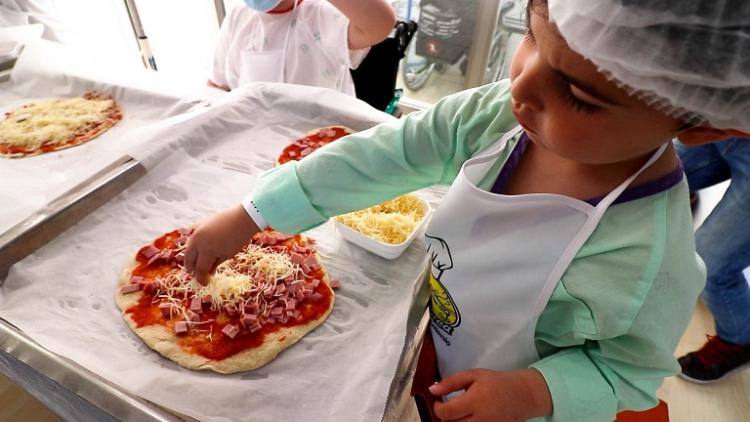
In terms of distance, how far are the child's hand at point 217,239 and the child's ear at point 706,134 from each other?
68 centimetres

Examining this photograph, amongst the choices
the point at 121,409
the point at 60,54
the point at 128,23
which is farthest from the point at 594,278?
the point at 128,23

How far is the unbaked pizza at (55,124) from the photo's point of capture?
1460mm

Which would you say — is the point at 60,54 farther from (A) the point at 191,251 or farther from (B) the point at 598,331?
(B) the point at 598,331

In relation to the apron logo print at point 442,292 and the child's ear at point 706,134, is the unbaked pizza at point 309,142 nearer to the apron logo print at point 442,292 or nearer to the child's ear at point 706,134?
the apron logo print at point 442,292

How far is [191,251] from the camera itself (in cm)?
79

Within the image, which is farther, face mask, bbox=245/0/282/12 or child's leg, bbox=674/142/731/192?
face mask, bbox=245/0/282/12

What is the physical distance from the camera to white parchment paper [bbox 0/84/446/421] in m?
0.83

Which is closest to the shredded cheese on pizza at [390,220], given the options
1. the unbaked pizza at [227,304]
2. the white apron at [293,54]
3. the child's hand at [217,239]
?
the unbaked pizza at [227,304]

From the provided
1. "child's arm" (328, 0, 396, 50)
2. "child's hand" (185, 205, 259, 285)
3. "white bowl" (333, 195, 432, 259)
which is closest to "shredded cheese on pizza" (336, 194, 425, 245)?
"white bowl" (333, 195, 432, 259)

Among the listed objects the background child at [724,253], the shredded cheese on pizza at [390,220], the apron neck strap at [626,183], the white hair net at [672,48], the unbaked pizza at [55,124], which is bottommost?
the background child at [724,253]

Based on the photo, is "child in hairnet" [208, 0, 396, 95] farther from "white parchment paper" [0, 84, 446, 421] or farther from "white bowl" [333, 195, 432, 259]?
"white bowl" [333, 195, 432, 259]

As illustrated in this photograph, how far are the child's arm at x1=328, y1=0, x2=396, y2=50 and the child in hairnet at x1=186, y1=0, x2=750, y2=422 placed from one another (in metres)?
0.95

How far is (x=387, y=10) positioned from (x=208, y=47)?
2541mm

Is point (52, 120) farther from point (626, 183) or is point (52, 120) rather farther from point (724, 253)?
point (724, 253)
